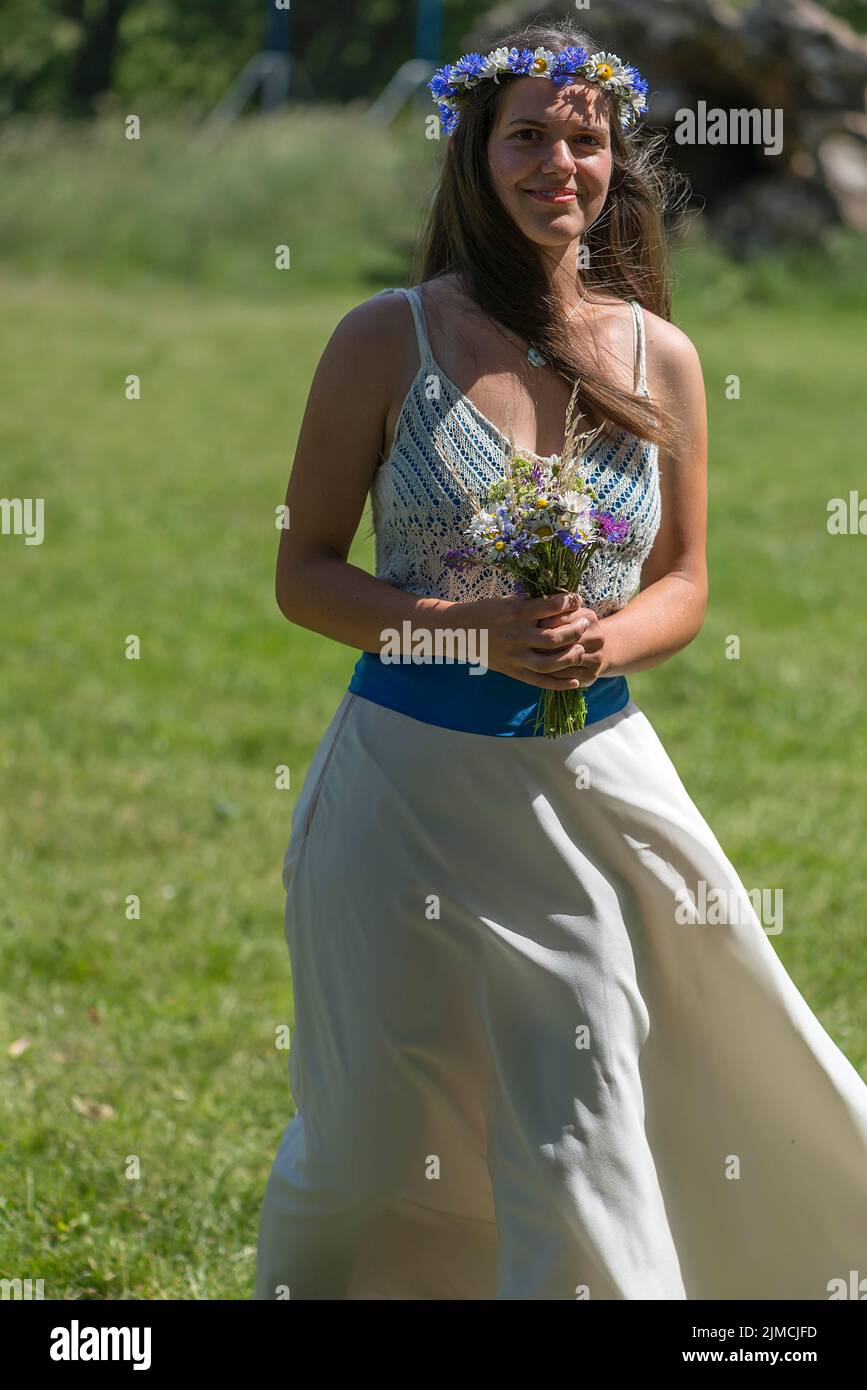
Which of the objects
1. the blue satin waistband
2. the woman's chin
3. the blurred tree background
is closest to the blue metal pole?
the blurred tree background

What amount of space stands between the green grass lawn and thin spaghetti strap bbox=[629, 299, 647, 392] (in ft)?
6.68

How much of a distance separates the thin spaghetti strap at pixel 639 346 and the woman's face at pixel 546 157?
0.21 m

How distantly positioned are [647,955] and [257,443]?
10.3m

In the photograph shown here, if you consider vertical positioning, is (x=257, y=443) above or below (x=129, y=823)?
above

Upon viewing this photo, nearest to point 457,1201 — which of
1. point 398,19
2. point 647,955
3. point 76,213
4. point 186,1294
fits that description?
point 647,955

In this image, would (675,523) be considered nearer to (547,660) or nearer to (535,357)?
(535,357)

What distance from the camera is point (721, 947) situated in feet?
9.07

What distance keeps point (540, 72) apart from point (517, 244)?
27 cm

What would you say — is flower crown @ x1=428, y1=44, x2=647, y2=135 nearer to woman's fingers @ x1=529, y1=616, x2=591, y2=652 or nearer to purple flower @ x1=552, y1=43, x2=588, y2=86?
purple flower @ x1=552, y1=43, x2=588, y2=86

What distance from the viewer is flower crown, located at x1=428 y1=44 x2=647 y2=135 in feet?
8.74

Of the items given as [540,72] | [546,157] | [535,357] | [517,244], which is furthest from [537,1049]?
[540,72]
